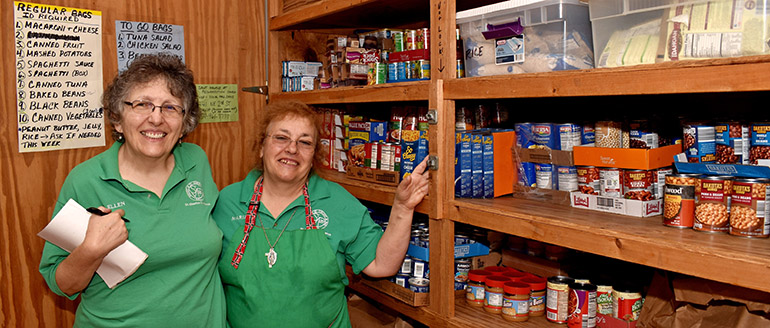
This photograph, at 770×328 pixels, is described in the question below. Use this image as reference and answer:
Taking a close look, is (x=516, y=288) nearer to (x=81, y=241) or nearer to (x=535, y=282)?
(x=535, y=282)

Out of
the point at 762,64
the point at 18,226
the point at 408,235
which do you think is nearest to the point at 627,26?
the point at 762,64

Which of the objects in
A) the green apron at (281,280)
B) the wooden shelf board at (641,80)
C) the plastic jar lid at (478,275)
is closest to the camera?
the wooden shelf board at (641,80)

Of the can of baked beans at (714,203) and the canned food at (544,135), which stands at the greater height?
the canned food at (544,135)

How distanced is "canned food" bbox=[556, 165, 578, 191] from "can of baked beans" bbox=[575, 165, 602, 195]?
0.07 m

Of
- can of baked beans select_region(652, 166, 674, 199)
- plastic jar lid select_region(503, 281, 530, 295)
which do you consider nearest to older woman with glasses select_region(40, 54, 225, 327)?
plastic jar lid select_region(503, 281, 530, 295)

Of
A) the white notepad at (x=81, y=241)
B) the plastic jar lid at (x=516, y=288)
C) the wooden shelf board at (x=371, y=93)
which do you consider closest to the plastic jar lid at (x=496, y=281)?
the plastic jar lid at (x=516, y=288)

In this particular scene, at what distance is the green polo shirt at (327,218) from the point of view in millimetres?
2244

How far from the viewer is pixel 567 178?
217cm

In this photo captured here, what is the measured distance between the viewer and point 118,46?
2.64 meters

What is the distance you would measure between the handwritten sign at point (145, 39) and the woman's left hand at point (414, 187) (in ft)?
4.59

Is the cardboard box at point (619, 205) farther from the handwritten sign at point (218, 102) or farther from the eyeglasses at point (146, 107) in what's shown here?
the handwritten sign at point (218, 102)

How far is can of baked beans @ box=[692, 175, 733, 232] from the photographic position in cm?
165

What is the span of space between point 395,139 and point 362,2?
617 mm

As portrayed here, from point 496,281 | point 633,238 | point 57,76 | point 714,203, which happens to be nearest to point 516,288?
point 496,281
